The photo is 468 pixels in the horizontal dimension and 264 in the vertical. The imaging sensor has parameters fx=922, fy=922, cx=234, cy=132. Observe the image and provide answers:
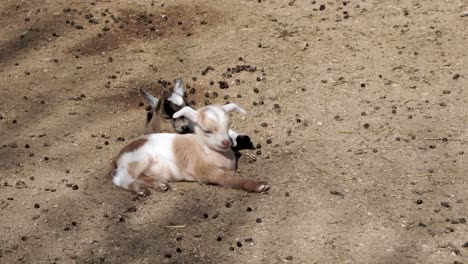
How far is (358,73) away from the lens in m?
9.71

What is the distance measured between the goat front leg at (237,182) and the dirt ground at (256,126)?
0.21 feet

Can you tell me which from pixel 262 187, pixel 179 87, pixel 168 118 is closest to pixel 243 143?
pixel 168 118

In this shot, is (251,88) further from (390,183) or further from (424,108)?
(390,183)

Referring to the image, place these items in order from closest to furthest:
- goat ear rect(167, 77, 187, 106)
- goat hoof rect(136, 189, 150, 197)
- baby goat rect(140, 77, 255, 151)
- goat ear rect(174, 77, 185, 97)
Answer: goat hoof rect(136, 189, 150, 197) → baby goat rect(140, 77, 255, 151) → goat ear rect(167, 77, 187, 106) → goat ear rect(174, 77, 185, 97)

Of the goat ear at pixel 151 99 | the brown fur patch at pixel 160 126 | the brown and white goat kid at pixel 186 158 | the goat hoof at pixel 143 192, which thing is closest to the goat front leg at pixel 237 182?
the brown and white goat kid at pixel 186 158

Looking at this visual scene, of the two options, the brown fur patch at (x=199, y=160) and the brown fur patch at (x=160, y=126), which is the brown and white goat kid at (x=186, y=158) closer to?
the brown fur patch at (x=199, y=160)

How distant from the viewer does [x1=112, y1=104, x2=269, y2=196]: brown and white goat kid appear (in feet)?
25.6

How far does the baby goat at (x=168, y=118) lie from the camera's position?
8711 mm

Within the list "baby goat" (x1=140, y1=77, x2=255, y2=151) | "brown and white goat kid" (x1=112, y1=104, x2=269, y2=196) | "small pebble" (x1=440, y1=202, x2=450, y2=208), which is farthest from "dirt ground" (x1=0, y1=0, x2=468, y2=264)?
"baby goat" (x1=140, y1=77, x2=255, y2=151)

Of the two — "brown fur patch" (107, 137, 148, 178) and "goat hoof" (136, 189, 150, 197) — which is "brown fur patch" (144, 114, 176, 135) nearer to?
"brown fur patch" (107, 137, 148, 178)

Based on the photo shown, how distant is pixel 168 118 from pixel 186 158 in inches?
37.9

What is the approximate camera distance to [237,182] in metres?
7.74

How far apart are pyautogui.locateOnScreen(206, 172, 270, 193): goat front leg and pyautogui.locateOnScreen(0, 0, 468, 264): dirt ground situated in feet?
0.21

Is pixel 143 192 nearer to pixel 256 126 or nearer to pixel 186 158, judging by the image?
pixel 186 158
